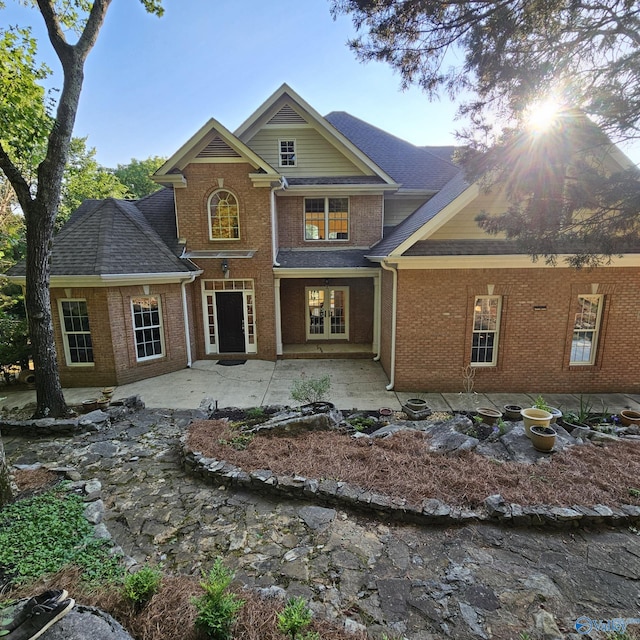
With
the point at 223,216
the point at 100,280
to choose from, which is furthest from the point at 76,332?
the point at 223,216

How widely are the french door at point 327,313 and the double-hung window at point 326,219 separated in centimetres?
201

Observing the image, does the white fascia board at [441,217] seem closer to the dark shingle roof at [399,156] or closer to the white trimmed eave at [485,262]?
the white trimmed eave at [485,262]

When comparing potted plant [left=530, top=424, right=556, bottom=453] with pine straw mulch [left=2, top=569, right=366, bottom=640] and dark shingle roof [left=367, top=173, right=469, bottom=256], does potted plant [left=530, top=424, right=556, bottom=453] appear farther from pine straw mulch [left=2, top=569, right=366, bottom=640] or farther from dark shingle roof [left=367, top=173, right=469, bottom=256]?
dark shingle roof [left=367, top=173, right=469, bottom=256]

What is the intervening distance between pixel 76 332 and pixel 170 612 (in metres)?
9.26

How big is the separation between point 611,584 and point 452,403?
503 centimetres

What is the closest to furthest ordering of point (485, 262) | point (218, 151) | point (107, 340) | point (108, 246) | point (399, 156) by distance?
point (485, 262) < point (107, 340) < point (108, 246) < point (218, 151) < point (399, 156)

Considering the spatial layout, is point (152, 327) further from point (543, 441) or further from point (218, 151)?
point (543, 441)

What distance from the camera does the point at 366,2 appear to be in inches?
183

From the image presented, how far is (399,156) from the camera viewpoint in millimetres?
14977

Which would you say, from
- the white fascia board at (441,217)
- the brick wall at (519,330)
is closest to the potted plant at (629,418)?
the brick wall at (519,330)

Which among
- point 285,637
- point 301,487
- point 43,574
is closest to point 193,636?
→ point 285,637

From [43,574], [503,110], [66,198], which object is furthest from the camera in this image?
[66,198]

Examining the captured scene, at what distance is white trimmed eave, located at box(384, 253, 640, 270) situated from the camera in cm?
837

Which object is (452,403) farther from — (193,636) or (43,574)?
(43,574)
